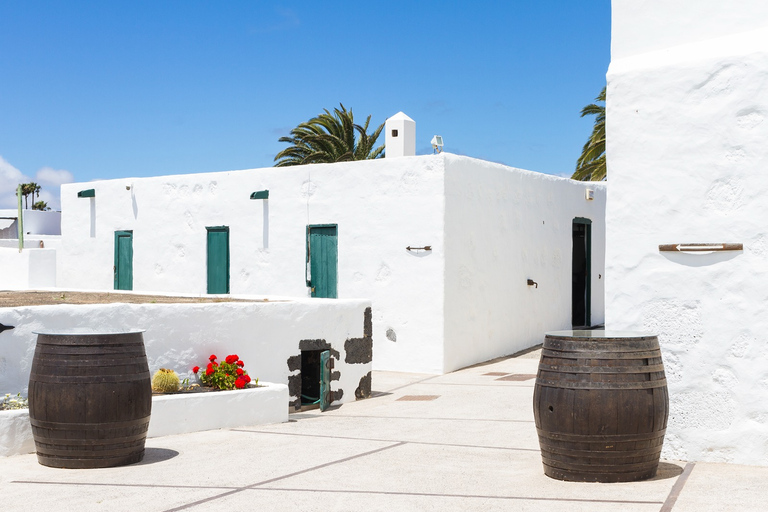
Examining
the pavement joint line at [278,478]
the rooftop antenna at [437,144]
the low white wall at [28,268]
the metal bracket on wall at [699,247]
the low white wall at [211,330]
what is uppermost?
the rooftop antenna at [437,144]

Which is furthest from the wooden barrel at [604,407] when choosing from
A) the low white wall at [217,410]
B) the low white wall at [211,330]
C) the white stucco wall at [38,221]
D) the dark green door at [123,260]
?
the white stucco wall at [38,221]

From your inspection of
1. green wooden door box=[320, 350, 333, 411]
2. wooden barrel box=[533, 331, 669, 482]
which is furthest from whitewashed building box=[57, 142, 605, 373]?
wooden barrel box=[533, 331, 669, 482]

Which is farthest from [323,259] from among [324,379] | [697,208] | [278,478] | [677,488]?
[677,488]

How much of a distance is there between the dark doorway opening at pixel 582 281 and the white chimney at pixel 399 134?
399cm

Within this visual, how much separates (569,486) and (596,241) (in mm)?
12429

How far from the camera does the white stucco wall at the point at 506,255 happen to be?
13.1 metres

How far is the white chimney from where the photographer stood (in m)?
15.4

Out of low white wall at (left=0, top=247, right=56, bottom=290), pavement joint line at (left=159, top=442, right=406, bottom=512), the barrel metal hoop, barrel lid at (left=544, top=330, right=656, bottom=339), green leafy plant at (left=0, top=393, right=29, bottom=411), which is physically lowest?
pavement joint line at (left=159, top=442, right=406, bottom=512)

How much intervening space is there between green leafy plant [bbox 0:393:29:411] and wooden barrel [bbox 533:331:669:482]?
426 cm

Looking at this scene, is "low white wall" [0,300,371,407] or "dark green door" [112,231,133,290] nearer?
"low white wall" [0,300,371,407]

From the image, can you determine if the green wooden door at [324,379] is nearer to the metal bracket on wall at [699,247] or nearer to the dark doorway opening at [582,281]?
the metal bracket on wall at [699,247]

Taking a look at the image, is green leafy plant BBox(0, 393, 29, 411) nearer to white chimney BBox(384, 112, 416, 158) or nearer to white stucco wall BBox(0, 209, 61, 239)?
white chimney BBox(384, 112, 416, 158)

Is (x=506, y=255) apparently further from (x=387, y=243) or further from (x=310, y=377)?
(x=310, y=377)

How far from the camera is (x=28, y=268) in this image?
16.8 m
